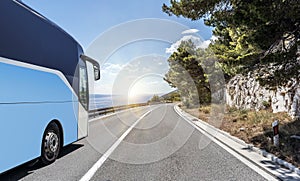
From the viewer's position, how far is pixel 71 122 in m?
7.45

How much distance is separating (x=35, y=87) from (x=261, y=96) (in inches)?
594

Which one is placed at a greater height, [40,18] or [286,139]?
[40,18]

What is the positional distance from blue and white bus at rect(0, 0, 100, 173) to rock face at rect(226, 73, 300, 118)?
6.80 meters

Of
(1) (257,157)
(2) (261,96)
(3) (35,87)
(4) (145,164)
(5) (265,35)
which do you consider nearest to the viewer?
(3) (35,87)

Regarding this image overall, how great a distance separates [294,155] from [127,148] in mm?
4708

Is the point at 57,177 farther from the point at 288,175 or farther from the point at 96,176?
the point at 288,175

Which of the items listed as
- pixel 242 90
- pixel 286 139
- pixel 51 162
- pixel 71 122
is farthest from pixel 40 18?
pixel 242 90

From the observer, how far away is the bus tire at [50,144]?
5998 mm

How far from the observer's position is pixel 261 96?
16.7 meters

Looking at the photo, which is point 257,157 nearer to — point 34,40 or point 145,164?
point 145,164

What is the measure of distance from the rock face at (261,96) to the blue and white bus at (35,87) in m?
6.80

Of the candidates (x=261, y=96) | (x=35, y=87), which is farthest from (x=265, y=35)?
(x=261, y=96)

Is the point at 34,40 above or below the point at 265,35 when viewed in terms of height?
below

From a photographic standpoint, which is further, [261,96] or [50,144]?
[261,96]
